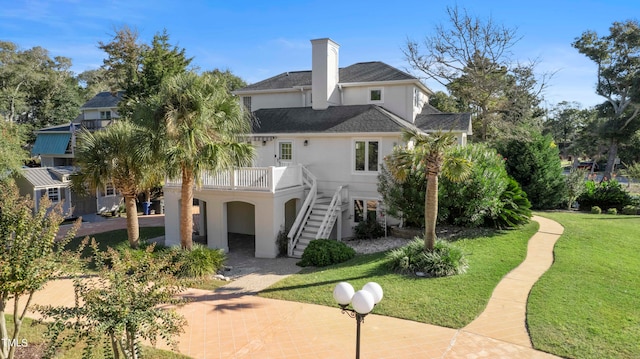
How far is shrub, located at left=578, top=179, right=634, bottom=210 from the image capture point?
24.2 metres

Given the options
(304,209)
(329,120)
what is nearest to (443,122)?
(329,120)

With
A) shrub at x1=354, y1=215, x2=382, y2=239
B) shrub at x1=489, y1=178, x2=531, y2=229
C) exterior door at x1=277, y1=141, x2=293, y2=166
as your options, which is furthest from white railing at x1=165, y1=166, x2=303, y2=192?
shrub at x1=489, y1=178, x2=531, y2=229

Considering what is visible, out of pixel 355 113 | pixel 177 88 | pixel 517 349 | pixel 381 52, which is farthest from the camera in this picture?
pixel 381 52

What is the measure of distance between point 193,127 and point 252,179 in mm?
4669

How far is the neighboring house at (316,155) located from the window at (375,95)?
6 cm

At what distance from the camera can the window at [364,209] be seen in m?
19.3

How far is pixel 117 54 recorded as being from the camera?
1336 inches

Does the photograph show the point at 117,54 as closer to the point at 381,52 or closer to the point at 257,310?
the point at 381,52

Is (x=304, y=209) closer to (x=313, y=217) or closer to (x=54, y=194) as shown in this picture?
(x=313, y=217)

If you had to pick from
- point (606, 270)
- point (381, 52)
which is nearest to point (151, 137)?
point (606, 270)

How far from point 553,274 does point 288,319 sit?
838cm

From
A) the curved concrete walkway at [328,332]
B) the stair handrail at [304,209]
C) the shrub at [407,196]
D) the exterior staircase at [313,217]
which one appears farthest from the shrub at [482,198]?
the stair handrail at [304,209]

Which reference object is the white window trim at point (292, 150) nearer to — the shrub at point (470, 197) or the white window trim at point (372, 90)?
the shrub at point (470, 197)

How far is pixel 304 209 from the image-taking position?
1794 cm
